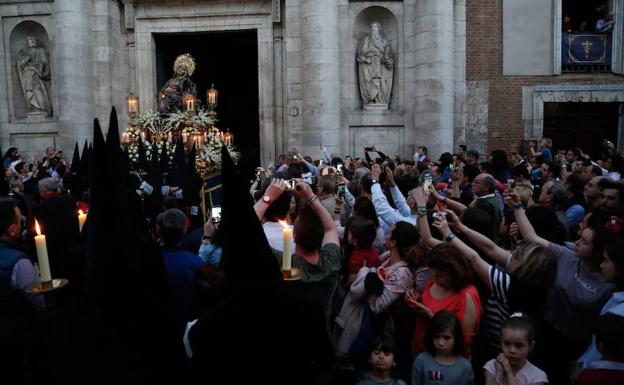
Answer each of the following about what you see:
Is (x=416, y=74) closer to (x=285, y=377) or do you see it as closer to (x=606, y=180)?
(x=606, y=180)

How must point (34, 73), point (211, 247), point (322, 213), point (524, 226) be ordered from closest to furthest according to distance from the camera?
point (322, 213), point (524, 226), point (211, 247), point (34, 73)

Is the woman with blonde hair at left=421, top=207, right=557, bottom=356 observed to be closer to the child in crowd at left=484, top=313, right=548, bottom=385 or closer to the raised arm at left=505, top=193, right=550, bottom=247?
the raised arm at left=505, top=193, right=550, bottom=247

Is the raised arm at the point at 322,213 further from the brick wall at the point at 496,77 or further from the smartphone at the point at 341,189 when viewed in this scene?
the brick wall at the point at 496,77

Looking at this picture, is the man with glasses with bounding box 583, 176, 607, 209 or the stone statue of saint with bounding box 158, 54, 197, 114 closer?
the man with glasses with bounding box 583, 176, 607, 209

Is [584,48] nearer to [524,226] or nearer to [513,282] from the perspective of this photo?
[524,226]

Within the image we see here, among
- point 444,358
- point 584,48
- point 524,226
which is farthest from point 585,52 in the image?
point 444,358

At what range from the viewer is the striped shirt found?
141 inches

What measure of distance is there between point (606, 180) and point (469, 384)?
11.5 feet

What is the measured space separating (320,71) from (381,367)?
11.5 metres

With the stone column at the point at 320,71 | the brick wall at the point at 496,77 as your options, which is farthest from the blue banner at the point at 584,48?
the stone column at the point at 320,71

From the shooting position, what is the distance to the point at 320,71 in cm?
1426

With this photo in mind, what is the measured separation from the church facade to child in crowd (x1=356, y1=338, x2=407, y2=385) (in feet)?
35.8

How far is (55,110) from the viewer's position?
1557 cm

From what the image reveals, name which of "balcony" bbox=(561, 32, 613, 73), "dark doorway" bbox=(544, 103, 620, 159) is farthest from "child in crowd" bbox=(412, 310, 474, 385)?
"balcony" bbox=(561, 32, 613, 73)
